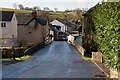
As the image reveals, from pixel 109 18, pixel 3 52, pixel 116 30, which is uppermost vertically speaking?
pixel 109 18

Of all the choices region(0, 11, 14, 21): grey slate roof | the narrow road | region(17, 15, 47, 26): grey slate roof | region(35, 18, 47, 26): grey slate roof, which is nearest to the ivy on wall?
the narrow road

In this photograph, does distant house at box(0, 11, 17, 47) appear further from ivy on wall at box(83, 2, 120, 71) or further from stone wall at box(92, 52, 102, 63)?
ivy on wall at box(83, 2, 120, 71)

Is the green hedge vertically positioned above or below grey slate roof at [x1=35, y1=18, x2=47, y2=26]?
below

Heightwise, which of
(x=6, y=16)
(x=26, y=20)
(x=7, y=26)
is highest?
(x=6, y=16)

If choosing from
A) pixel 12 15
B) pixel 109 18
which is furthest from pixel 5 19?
pixel 109 18

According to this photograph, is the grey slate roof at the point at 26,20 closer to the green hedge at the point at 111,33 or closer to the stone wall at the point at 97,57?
the stone wall at the point at 97,57

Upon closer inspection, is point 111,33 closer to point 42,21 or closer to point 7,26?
point 7,26

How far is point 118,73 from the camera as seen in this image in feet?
34.2

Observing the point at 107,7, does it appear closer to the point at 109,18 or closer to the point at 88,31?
the point at 109,18

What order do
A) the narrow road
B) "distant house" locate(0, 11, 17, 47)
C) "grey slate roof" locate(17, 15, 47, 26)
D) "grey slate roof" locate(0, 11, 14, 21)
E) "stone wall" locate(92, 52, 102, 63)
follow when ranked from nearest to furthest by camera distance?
the narrow road, "stone wall" locate(92, 52, 102, 63), "distant house" locate(0, 11, 17, 47), "grey slate roof" locate(0, 11, 14, 21), "grey slate roof" locate(17, 15, 47, 26)

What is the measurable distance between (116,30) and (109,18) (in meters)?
1.28

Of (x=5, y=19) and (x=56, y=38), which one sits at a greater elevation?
(x=5, y=19)

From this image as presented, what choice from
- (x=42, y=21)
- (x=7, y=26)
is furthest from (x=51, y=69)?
(x=42, y=21)

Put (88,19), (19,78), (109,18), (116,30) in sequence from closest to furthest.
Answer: (116,30) < (109,18) < (19,78) < (88,19)
